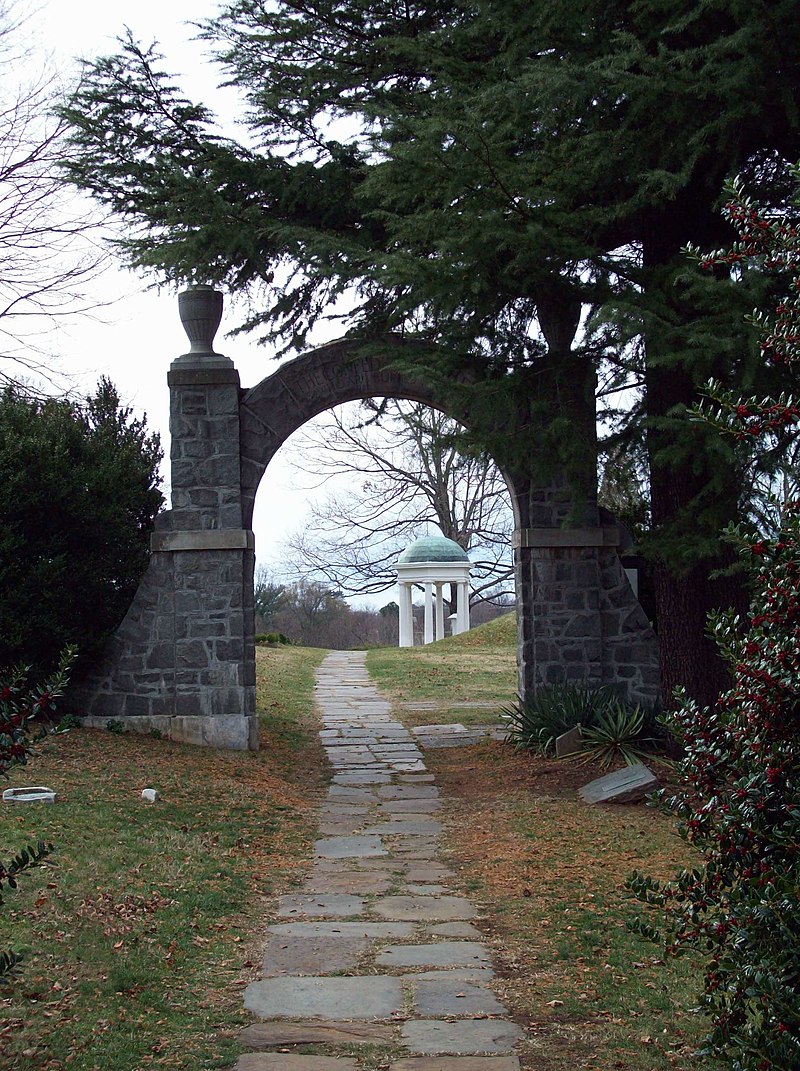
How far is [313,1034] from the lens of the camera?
3.79 m

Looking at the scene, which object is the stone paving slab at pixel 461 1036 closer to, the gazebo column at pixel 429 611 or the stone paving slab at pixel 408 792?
the stone paving slab at pixel 408 792

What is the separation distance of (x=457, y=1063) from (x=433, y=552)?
2374 cm

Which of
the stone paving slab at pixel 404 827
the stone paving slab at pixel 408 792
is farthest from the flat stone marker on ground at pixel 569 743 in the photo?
the stone paving slab at pixel 404 827

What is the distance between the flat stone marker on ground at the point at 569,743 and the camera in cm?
947

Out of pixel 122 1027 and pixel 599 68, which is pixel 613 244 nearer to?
pixel 599 68

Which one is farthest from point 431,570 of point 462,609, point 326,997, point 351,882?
point 326,997

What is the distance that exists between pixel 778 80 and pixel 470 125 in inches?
72.1

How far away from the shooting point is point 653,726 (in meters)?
9.51

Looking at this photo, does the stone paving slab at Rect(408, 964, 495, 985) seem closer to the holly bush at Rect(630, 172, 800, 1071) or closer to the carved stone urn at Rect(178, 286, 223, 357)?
the holly bush at Rect(630, 172, 800, 1071)

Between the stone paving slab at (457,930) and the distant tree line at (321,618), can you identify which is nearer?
the stone paving slab at (457,930)

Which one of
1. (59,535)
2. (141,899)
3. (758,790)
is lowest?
(141,899)

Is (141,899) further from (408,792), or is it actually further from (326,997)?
(408,792)

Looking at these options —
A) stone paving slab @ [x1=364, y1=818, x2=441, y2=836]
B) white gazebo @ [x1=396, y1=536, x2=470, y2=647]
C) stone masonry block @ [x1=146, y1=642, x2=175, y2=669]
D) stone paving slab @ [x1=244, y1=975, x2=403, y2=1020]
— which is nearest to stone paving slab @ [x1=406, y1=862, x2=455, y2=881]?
stone paving slab @ [x1=364, y1=818, x2=441, y2=836]

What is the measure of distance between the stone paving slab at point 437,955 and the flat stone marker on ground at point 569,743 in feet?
15.4
